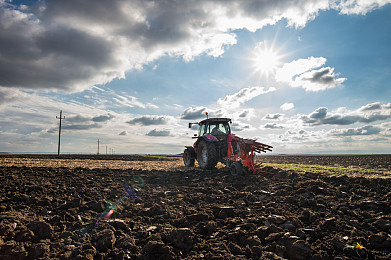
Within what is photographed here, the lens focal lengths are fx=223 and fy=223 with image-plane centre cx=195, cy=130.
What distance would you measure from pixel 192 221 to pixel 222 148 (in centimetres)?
706

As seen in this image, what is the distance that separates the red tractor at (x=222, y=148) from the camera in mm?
8917

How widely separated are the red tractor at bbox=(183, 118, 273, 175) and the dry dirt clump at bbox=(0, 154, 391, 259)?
2.59 m

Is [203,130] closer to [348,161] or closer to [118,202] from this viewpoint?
[118,202]

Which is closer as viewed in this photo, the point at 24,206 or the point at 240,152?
the point at 24,206

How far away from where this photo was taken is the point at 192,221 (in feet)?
13.5

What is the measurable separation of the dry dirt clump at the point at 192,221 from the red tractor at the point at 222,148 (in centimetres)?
259

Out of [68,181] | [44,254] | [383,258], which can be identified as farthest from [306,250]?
[68,181]

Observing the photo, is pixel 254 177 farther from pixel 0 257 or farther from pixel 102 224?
pixel 0 257

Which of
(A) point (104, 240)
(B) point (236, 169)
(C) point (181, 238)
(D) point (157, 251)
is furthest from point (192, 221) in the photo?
(B) point (236, 169)

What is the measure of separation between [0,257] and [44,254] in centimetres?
49

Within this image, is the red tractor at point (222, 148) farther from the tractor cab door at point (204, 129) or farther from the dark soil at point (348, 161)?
the dark soil at point (348, 161)

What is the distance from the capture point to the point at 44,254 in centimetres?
301

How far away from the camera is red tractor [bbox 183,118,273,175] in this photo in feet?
29.3

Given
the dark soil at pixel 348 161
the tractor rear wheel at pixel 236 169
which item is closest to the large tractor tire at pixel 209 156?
the tractor rear wheel at pixel 236 169
